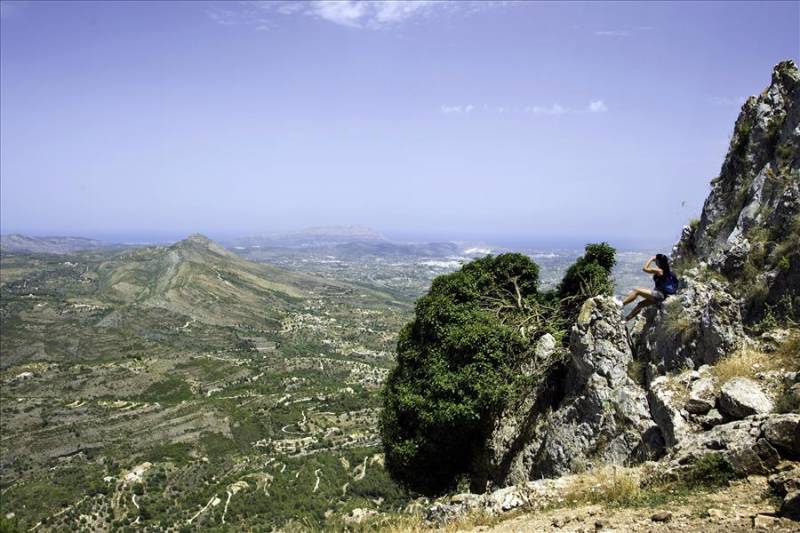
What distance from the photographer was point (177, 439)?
76.2 meters

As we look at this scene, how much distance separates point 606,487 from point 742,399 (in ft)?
9.08

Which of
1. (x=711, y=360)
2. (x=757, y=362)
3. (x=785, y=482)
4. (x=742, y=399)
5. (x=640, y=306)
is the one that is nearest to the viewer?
(x=785, y=482)

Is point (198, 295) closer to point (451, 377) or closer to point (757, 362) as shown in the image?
point (451, 377)

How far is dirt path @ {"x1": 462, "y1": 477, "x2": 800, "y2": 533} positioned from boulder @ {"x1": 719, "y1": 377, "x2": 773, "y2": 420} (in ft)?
5.77

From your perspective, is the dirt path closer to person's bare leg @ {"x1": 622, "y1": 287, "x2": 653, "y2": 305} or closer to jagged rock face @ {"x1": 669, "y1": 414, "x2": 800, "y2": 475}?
jagged rock face @ {"x1": 669, "y1": 414, "x2": 800, "y2": 475}

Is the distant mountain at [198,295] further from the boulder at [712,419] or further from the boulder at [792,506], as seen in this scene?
the boulder at [792,506]

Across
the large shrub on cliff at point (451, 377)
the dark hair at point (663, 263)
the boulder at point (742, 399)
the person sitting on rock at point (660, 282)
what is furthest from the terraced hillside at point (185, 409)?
the dark hair at point (663, 263)

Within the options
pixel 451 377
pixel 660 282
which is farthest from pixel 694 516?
pixel 451 377

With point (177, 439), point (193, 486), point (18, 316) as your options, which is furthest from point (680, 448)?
point (18, 316)

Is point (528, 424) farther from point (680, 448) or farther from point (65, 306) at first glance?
point (65, 306)

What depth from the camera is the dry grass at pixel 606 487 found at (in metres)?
7.21

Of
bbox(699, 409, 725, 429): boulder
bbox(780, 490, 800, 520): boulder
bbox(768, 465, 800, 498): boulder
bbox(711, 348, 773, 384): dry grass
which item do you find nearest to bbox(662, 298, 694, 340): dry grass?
bbox(711, 348, 773, 384): dry grass

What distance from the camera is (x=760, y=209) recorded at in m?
12.1

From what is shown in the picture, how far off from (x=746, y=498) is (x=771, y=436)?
1.02 metres
